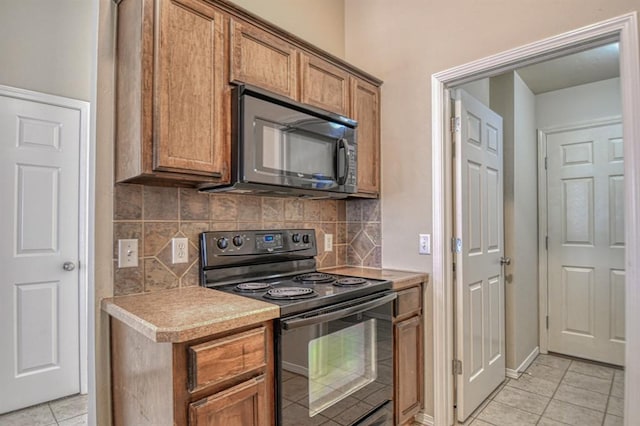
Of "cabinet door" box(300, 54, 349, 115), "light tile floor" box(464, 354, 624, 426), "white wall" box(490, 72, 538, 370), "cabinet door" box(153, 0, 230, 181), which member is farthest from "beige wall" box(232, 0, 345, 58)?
"light tile floor" box(464, 354, 624, 426)

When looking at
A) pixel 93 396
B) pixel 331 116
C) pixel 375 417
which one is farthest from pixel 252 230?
pixel 375 417

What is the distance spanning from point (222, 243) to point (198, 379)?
0.80 m

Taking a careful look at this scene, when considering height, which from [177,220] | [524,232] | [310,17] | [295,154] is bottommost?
[524,232]

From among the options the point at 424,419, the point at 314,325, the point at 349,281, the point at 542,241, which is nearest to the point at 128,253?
the point at 314,325

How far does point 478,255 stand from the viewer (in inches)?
95.0

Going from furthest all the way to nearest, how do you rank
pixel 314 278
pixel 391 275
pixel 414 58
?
pixel 414 58 < pixel 391 275 < pixel 314 278

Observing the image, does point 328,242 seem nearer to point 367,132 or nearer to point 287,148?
point 367,132

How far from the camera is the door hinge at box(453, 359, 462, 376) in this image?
2215 mm

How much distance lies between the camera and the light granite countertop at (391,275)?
2.01 metres

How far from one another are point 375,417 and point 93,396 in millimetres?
1267

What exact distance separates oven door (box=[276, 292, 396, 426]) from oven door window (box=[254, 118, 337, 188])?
2.18ft

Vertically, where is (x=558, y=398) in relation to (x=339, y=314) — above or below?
below

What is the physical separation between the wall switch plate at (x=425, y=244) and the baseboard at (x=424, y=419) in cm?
98

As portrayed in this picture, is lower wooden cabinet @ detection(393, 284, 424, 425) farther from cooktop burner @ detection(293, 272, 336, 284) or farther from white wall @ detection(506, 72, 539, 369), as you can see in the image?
white wall @ detection(506, 72, 539, 369)
